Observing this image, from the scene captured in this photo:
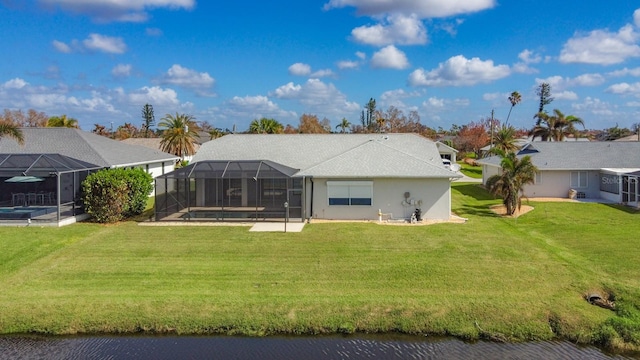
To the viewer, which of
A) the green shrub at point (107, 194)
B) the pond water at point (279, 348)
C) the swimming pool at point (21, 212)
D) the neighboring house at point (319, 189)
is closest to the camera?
the pond water at point (279, 348)

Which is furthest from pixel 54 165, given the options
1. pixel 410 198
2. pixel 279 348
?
pixel 410 198

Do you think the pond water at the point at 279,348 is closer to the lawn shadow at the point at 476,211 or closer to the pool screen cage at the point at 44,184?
the pool screen cage at the point at 44,184

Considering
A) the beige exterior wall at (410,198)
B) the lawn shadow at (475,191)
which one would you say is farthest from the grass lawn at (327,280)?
the lawn shadow at (475,191)

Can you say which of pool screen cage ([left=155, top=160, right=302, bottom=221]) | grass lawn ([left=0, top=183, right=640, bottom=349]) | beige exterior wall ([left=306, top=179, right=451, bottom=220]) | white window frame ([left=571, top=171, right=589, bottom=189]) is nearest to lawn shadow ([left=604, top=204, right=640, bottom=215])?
grass lawn ([left=0, top=183, right=640, bottom=349])

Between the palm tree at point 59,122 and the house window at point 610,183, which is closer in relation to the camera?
the house window at point 610,183

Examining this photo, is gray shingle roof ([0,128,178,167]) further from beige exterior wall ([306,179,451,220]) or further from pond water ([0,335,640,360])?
pond water ([0,335,640,360])

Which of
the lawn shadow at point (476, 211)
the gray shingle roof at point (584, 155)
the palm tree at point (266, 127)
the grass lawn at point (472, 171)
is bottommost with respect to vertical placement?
the lawn shadow at point (476, 211)

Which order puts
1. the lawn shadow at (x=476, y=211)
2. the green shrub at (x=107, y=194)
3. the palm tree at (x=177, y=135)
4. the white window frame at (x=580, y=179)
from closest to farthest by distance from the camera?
the green shrub at (x=107, y=194) < the lawn shadow at (x=476, y=211) < the white window frame at (x=580, y=179) < the palm tree at (x=177, y=135)
